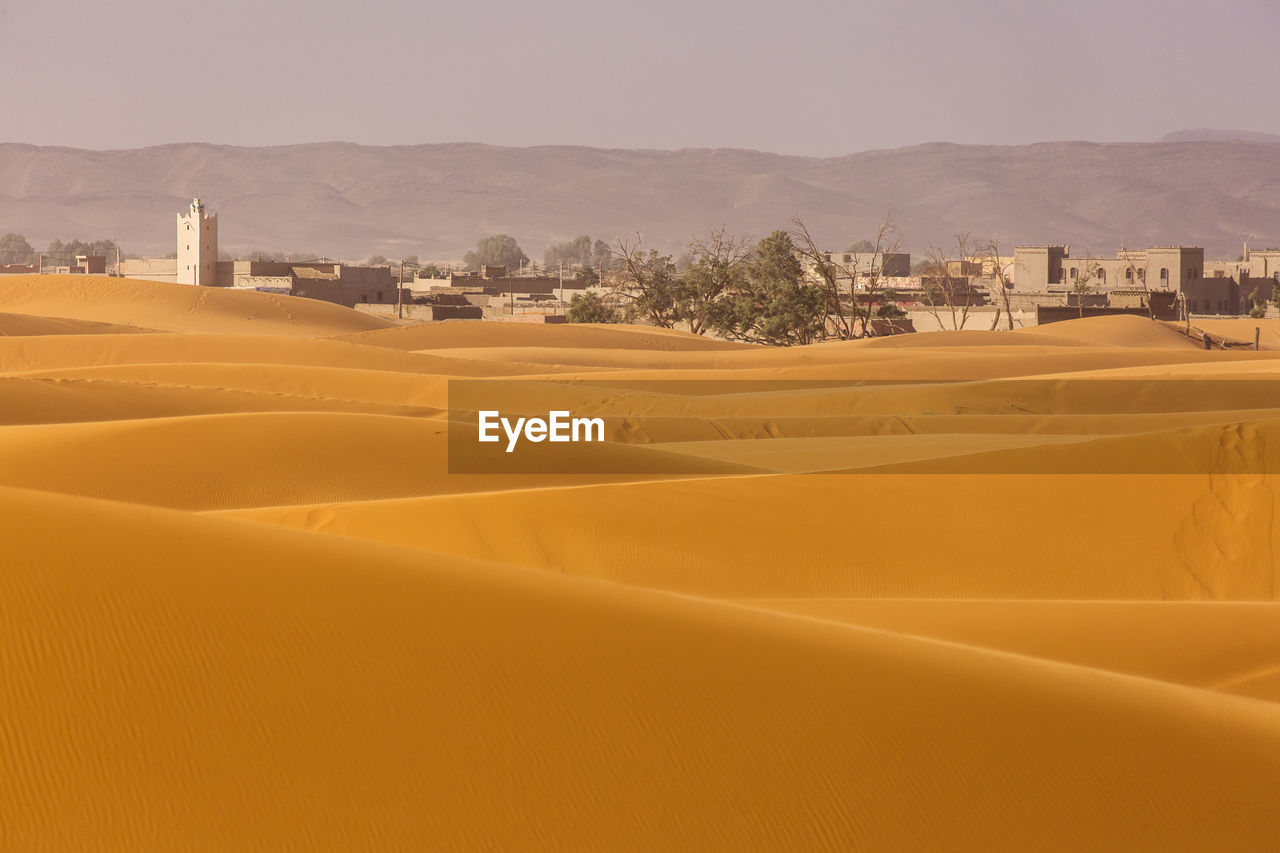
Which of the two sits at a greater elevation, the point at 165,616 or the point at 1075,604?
the point at 165,616

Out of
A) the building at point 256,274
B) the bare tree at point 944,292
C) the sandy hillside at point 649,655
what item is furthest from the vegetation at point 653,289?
the sandy hillside at point 649,655

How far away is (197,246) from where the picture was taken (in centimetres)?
6638

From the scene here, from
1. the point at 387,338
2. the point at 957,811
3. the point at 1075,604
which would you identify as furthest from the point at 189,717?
the point at 387,338

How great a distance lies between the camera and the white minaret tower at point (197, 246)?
6569 cm

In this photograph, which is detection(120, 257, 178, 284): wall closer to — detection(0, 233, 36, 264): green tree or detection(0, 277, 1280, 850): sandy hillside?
detection(0, 277, 1280, 850): sandy hillside

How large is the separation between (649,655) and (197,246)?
65.4 metres

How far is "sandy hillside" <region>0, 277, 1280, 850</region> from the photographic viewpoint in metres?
3.89

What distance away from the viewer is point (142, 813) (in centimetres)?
360

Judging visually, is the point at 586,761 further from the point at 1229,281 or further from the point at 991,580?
the point at 1229,281

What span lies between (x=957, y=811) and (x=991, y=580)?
6.22 metres

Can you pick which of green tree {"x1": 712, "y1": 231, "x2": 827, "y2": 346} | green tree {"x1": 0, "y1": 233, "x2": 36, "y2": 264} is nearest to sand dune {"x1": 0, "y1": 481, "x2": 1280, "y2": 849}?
green tree {"x1": 712, "y1": 231, "x2": 827, "y2": 346}

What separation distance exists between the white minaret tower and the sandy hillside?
55.7 meters

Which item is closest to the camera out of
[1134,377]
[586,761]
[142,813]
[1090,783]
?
[142,813]

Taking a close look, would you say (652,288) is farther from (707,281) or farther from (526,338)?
(526,338)
